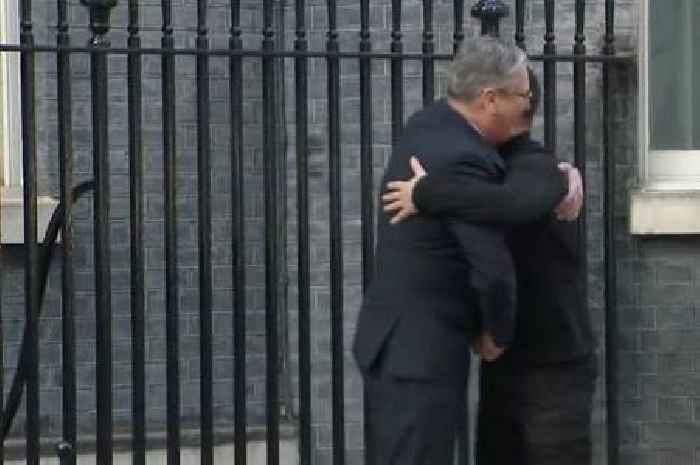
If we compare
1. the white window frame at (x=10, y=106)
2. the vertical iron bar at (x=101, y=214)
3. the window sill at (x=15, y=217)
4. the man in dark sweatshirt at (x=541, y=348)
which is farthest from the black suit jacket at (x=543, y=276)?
the white window frame at (x=10, y=106)

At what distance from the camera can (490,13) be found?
6305 mm

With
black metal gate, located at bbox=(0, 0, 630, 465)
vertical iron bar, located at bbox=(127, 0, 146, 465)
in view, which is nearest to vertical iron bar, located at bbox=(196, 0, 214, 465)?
black metal gate, located at bbox=(0, 0, 630, 465)

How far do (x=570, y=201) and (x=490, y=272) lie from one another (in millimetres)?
470

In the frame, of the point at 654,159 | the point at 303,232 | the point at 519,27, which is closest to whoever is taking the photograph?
the point at 303,232

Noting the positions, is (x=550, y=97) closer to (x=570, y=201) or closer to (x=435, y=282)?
(x=570, y=201)

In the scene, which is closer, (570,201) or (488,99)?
(488,99)

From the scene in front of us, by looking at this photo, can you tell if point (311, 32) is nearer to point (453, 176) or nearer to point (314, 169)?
point (314, 169)

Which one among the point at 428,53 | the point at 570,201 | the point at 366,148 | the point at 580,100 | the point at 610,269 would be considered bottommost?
the point at 610,269

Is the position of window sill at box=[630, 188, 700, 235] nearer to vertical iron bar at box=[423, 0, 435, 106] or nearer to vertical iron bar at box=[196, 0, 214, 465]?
vertical iron bar at box=[423, 0, 435, 106]

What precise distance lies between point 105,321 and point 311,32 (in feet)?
5.89

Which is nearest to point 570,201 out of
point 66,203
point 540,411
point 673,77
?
point 540,411

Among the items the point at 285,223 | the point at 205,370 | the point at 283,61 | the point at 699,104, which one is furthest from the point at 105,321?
the point at 699,104

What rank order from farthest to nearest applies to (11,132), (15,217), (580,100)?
(11,132) < (15,217) < (580,100)

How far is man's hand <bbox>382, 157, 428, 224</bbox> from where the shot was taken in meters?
5.09
